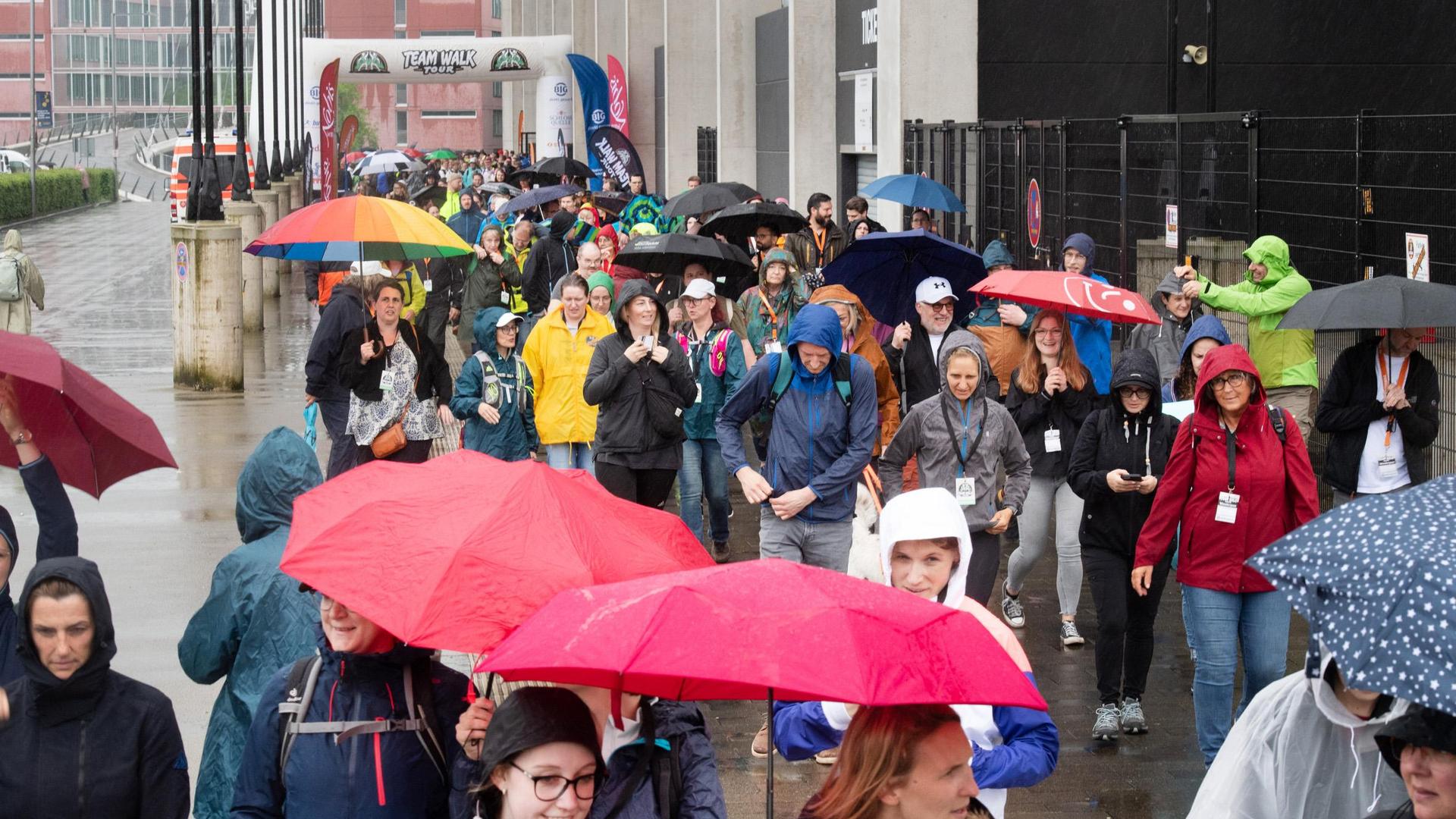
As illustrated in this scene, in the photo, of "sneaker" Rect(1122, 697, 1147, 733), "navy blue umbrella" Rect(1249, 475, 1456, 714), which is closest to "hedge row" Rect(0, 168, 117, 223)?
"sneaker" Rect(1122, 697, 1147, 733)

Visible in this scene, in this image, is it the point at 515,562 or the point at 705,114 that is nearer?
the point at 515,562

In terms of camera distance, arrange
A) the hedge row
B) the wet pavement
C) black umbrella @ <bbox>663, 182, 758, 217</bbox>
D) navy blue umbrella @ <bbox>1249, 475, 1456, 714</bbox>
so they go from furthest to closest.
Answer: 1. the hedge row
2. black umbrella @ <bbox>663, 182, 758, 217</bbox>
3. the wet pavement
4. navy blue umbrella @ <bbox>1249, 475, 1456, 714</bbox>

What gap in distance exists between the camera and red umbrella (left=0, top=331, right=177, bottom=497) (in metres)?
5.96

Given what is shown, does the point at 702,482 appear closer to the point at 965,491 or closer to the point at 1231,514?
the point at 965,491

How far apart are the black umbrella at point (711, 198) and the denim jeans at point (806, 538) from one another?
12228 mm

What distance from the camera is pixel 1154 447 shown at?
8.30 metres

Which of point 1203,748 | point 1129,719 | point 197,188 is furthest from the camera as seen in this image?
point 197,188

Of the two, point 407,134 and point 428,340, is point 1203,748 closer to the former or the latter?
point 428,340


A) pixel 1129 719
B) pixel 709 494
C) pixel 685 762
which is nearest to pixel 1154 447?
pixel 1129 719

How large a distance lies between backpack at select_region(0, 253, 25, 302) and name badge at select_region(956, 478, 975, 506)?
665 inches

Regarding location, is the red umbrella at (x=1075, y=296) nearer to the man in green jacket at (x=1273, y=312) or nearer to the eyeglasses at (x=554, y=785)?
the man in green jacket at (x=1273, y=312)

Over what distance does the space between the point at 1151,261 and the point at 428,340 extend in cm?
→ 787

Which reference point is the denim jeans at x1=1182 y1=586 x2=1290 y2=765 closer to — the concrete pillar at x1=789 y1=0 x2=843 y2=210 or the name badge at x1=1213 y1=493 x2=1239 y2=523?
the name badge at x1=1213 y1=493 x2=1239 y2=523

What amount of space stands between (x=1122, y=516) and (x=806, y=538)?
145 cm
